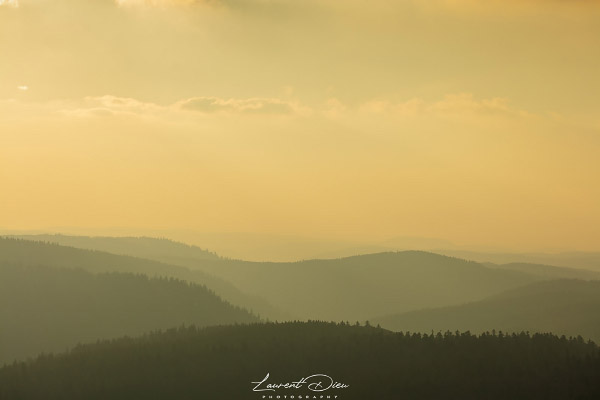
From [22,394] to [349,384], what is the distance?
9093 cm

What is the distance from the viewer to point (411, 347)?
165 m

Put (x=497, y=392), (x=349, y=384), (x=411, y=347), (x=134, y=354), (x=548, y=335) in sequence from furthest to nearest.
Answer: (x=134, y=354)
(x=548, y=335)
(x=411, y=347)
(x=349, y=384)
(x=497, y=392)

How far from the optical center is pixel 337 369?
157250 mm

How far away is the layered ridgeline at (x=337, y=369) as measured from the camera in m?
143

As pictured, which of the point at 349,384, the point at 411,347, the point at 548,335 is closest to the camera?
the point at 349,384

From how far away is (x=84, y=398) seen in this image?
16850 centimetres

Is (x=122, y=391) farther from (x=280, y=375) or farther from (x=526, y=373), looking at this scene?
(x=526, y=373)

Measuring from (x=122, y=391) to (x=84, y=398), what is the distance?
29.3 feet

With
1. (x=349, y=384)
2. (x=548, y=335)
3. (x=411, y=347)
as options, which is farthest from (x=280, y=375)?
(x=548, y=335)

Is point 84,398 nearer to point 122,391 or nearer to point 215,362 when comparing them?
point 122,391

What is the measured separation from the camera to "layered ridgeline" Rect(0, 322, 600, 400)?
14275 centimetres

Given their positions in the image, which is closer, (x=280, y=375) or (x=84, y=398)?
(x=280, y=375)

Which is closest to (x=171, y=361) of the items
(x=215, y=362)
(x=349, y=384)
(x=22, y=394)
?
(x=215, y=362)

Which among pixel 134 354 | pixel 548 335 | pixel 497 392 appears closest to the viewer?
pixel 497 392
